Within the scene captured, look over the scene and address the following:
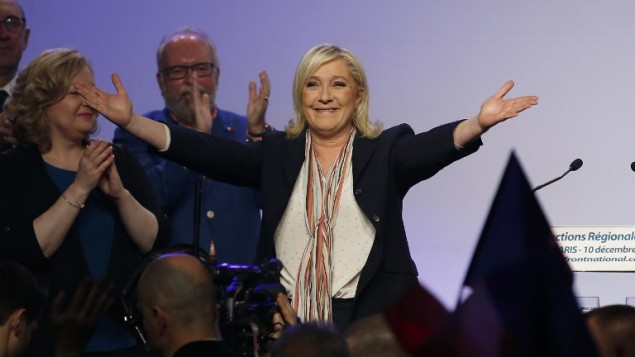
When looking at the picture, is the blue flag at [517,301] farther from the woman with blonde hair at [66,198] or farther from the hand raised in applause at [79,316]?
the woman with blonde hair at [66,198]

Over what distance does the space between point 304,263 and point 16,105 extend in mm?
1106

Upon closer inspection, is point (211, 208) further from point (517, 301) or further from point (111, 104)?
point (517, 301)

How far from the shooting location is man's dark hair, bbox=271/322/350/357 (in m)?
2.24

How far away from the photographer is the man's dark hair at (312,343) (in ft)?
7.34

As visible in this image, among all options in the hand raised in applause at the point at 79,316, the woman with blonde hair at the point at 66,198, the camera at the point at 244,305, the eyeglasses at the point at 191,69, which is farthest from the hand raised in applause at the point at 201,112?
the camera at the point at 244,305

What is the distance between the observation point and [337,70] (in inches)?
153

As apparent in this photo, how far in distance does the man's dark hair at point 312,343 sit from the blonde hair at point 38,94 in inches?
81.8

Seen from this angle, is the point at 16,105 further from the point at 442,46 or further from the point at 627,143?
the point at 627,143

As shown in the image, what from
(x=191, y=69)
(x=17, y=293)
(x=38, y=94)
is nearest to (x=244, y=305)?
(x=17, y=293)

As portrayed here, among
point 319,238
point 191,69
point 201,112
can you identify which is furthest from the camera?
point 191,69

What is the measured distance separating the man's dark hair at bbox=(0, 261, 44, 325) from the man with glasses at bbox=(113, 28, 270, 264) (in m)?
1.42

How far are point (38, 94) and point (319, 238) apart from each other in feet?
3.48

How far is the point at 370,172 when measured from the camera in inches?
150

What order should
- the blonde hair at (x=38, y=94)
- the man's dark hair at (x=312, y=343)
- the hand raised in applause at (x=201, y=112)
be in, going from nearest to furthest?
1. the man's dark hair at (x=312, y=343)
2. the blonde hair at (x=38, y=94)
3. the hand raised in applause at (x=201, y=112)
